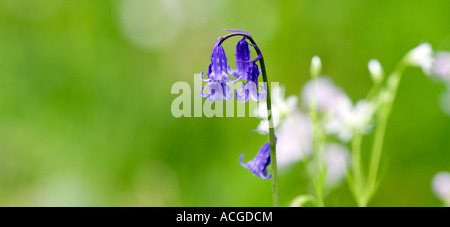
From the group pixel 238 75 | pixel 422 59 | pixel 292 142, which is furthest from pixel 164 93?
pixel 238 75

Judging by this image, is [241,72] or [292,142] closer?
[241,72]

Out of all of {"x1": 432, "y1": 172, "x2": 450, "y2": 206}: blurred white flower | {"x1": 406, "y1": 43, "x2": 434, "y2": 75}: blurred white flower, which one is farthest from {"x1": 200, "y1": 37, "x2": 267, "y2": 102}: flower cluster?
{"x1": 432, "y1": 172, "x2": 450, "y2": 206}: blurred white flower

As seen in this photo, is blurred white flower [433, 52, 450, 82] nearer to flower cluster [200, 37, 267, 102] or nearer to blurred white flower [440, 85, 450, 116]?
blurred white flower [440, 85, 450, 116]

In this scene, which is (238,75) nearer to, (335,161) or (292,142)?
(292,142)

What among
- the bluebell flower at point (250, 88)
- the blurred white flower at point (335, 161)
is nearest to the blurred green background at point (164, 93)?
the blurred white flower at point (335, 161)
